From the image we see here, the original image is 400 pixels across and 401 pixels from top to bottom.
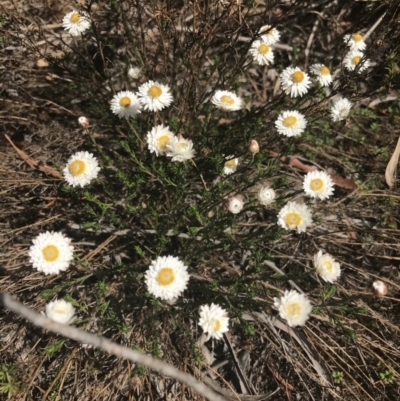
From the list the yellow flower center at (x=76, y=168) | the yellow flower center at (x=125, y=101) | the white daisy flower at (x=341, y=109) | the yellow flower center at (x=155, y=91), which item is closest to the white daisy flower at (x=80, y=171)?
the yellow flower center at (x=76, y=168)

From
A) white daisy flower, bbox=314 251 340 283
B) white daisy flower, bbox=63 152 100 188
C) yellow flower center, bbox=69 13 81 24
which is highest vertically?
yellow flower center, bbox=69 13 81 24

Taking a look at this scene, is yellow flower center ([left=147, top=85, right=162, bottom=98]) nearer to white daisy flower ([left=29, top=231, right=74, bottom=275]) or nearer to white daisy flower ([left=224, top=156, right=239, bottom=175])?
white daisy flower ([left=224, top=156, right=239, bottom=175])

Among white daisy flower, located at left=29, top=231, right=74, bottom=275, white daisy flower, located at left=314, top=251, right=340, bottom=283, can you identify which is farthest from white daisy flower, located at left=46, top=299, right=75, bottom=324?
white daisy flower, located at left=314, top=251, right=340, bottom=283

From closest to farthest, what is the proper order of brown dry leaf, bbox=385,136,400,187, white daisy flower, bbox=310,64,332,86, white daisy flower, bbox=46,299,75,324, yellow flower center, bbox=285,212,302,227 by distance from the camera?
1. white daisy flower, bbox=46,299,75,324
2. yellow flower center, bbox=285,212,302,227
3. white daisy flower, bbox=310,64,332,86
4. brown dry leaf, bbox=385,136,400,187

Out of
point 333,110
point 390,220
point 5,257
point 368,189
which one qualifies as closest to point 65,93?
point 5,257

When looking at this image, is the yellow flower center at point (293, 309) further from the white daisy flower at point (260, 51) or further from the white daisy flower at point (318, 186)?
the white daisy flower at point (260, 51)

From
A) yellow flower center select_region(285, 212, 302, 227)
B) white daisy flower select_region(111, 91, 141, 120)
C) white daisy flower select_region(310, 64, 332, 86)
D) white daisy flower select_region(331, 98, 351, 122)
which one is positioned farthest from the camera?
white daisy flower select_region(310, 64, 332, 86)
